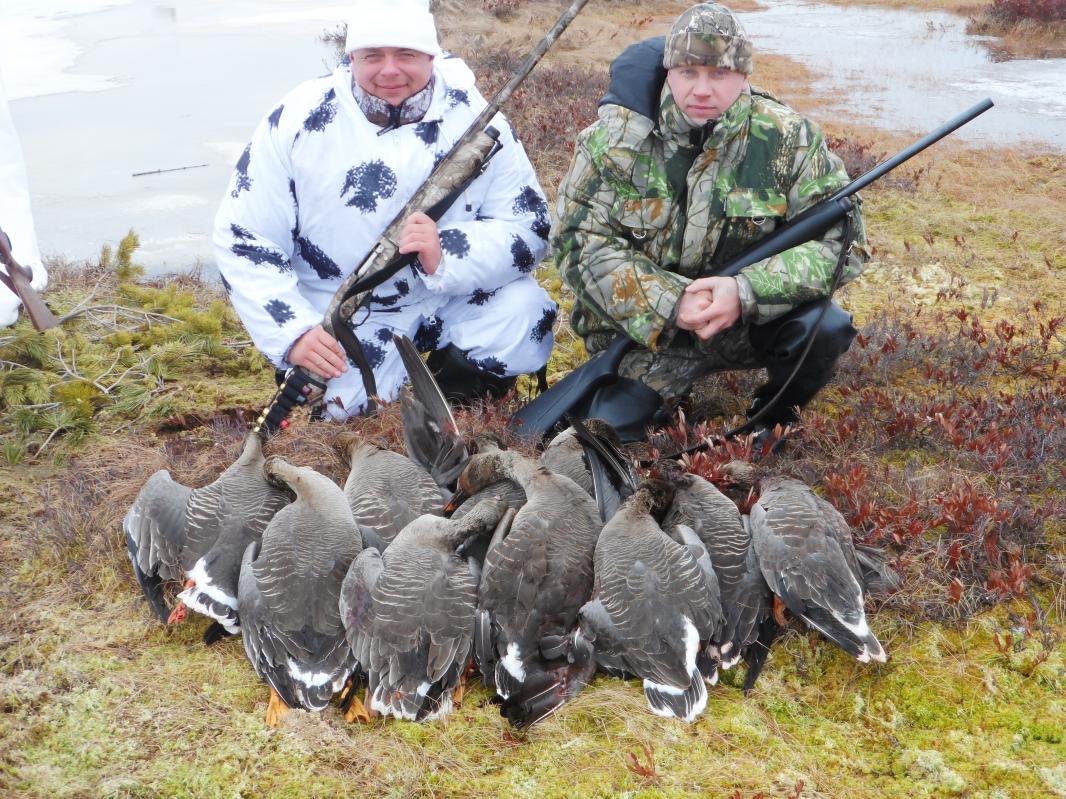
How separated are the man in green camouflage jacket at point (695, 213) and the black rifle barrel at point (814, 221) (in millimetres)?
73

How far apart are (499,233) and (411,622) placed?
2.51 metres

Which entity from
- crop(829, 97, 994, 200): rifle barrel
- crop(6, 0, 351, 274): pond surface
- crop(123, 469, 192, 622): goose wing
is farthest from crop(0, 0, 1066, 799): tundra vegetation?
crop(6, 0, 351, 274): pond surface

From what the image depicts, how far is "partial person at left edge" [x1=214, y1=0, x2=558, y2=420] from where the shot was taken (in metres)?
5.11

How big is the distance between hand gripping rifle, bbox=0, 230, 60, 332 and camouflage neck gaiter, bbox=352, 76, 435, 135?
273 centimetres

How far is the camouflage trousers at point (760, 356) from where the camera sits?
5043 mm

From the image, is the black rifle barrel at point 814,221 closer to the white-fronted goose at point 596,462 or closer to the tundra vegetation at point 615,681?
the tundra vegetation at point 615,681

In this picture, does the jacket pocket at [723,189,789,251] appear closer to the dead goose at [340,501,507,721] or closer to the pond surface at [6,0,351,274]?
the dead goose at [340,501,507,721]

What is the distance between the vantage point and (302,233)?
5414 mm

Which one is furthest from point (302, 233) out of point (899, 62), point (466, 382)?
point (899, 62)

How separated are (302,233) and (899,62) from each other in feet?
46.0

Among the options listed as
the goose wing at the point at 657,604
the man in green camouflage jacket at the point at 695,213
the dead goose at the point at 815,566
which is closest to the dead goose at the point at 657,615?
the goose wing at the point at 657,604

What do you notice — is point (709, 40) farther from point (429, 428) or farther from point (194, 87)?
point (194, 87)

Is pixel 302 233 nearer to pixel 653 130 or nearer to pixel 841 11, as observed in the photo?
pixel 653 130

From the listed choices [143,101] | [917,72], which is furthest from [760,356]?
[917,72]
